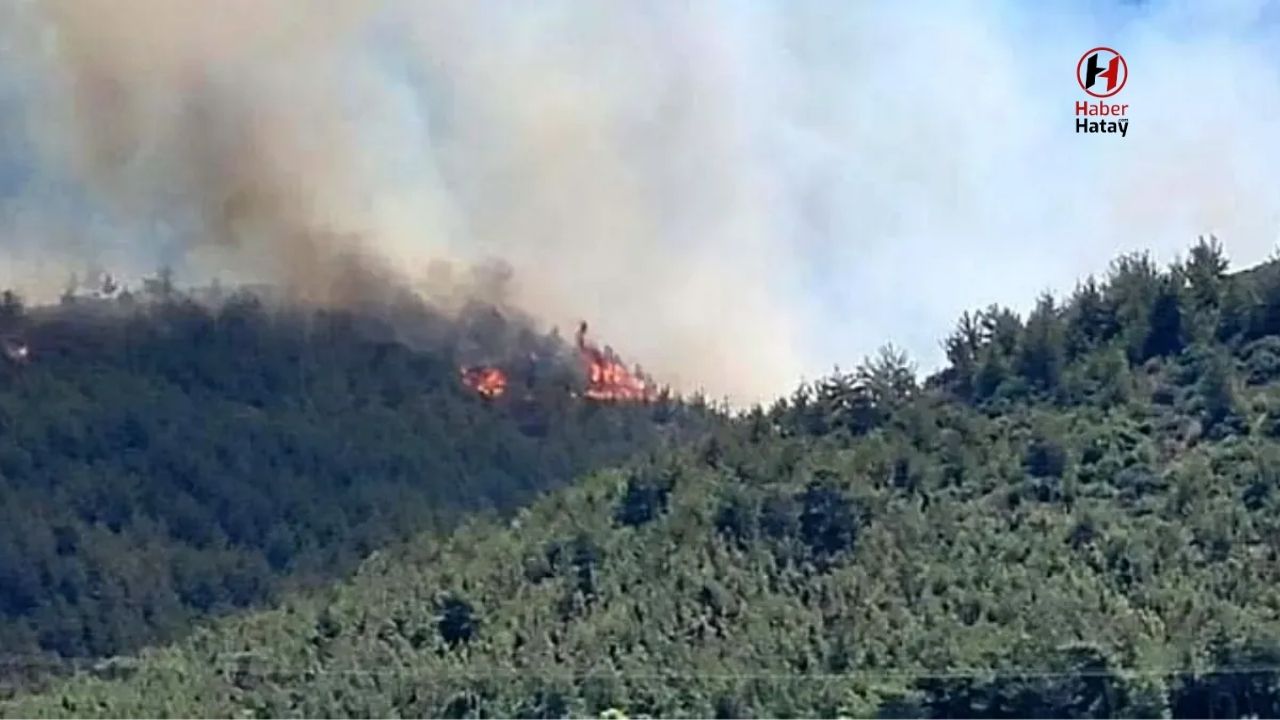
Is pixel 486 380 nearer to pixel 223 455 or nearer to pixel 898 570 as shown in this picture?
pixel 223 455

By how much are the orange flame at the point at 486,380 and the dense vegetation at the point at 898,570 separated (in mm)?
33114

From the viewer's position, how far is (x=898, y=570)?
47906mm

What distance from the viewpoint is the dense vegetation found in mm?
40562

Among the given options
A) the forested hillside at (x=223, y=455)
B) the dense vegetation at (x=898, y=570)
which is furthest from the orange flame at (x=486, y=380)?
the dense vegetation at (x=898, y=570)

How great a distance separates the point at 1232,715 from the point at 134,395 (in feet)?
203

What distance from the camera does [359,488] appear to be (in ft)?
275

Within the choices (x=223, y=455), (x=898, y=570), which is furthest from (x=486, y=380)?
(x=898, y=570)

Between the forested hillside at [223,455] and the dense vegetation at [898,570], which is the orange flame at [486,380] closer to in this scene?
the forested hillside at [223,455]

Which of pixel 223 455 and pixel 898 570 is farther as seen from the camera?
pixel 223 455

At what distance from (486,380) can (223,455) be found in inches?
733

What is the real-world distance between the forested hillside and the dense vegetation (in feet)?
26.1

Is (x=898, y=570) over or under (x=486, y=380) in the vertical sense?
under

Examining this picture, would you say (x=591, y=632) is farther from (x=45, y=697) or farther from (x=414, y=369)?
(x=414, y=369)

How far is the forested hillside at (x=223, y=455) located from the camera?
7319 centimetres
